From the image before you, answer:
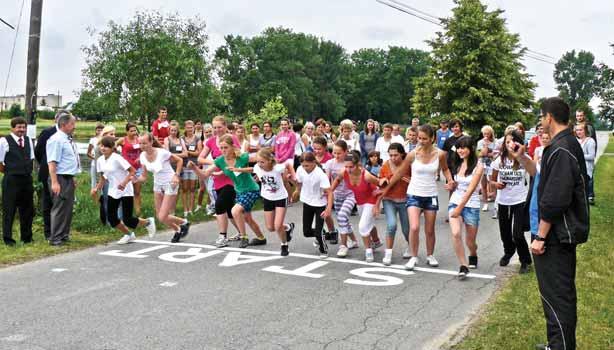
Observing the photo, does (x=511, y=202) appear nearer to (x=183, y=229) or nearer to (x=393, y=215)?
(x=393, y=215)

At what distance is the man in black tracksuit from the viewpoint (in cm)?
417

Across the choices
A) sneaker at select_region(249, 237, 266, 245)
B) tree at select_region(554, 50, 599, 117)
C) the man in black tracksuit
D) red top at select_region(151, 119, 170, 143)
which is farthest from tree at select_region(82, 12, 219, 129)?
tree at select_region(554, 50, 599, 117)

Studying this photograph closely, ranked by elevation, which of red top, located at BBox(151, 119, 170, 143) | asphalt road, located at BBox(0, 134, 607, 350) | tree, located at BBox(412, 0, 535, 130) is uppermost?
tree, located at BBox(412, 0, 535, 130)

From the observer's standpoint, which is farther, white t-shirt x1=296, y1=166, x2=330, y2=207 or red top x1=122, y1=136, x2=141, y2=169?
red top x1=122, y1=136, x2=141, y2=169

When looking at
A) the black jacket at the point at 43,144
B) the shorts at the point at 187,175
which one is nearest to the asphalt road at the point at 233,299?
the black jacket at the point at 43,144

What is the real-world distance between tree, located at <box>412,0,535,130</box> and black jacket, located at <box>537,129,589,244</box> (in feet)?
134

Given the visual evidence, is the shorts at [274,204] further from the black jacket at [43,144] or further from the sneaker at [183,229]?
the black jacket at [43,144]

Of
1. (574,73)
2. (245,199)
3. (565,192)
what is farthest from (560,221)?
(574,73)

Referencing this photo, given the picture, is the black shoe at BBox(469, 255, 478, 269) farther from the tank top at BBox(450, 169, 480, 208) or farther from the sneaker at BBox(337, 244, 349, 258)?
the sneaker at BBox(337, 244, 349, 258)

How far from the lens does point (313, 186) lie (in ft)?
27.6

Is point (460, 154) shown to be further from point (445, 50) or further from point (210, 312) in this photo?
point (445, 50)

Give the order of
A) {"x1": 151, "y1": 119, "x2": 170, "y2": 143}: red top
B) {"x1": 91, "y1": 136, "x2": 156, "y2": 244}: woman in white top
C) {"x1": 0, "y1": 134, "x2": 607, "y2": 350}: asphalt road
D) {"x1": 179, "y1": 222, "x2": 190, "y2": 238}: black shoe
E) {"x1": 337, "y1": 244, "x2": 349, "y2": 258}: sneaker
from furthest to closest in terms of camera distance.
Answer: {"x1": 151, "y1": 119, "x2": 170, "y2": 143}: red top, {"x1": 179, "y1": 222, "x2": 190, "y2": 238}: black shoe, {"x1": 91, "y1": 136, "x2": 156, "y2": 244}: woman in white top, {"x1": 337, "y1": 244, "x2": 349, "y2": 258}: sneaker, {"x1": 0, "y1": 134, "x2": 607, "y2": 350}: asphalt road

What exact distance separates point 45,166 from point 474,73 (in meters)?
38.8

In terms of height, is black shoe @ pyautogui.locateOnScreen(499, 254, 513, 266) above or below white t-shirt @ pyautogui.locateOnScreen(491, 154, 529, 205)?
below
